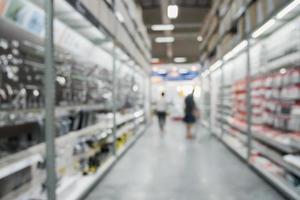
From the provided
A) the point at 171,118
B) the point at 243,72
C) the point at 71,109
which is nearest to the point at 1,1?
the point at 71,109

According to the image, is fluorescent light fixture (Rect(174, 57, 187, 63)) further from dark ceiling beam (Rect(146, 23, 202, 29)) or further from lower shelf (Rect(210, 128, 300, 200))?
lower shelf (Rect(210, 128, 300, 200))

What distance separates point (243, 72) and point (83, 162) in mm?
4394

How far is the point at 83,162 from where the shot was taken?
178 inches

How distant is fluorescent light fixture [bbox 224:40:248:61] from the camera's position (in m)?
6.25

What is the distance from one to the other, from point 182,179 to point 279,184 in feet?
4.21

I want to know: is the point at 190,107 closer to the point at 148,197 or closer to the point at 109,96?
the point at 109,96

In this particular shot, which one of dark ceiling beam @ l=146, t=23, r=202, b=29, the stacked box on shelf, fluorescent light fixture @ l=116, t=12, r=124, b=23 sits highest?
dark ceiling beam @ l=146, t=23, r=202, b=29

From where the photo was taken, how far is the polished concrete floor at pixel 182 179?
13.1 feet

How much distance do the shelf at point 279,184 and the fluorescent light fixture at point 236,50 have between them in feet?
7.35

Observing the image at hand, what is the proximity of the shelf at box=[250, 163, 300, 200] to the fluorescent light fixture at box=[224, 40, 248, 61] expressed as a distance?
2240 millimetres

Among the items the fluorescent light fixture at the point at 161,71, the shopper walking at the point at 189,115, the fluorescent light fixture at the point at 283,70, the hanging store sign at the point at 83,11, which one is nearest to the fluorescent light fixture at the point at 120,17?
the hanging store sign at the point at 83,11

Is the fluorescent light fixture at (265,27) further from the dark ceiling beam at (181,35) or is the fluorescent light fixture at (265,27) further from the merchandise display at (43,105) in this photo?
the dark ceiling beam at (181,35)

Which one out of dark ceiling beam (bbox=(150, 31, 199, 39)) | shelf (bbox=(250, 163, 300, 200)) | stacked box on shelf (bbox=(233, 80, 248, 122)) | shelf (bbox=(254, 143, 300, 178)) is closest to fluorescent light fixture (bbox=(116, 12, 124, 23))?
stacked box on shelf (bbox=(233, 80, 248, 122))

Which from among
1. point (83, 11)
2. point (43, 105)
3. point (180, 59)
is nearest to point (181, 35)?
point (180, 59)
